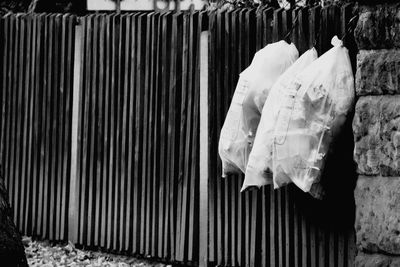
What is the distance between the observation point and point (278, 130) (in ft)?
17.4


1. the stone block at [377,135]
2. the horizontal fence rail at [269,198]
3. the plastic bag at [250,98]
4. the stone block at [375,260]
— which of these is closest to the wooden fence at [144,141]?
the horizontal fence rail at [269,198]

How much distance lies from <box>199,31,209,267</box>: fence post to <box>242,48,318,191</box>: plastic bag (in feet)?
4.22

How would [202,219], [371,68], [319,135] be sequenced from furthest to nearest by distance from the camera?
[202,219] < [319,135] < [371,68]

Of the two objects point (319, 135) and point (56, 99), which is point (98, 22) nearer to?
point (56, 99)

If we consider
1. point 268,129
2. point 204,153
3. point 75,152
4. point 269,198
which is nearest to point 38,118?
point 75,152

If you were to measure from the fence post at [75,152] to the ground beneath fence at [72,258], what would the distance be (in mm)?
157

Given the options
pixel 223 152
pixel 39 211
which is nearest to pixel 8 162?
pixel 39 211

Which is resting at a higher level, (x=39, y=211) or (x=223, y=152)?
(x=223, y=152)

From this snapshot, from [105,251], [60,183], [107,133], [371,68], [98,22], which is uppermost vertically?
[98,22]

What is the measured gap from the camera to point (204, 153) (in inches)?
271

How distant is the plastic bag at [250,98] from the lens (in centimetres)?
579

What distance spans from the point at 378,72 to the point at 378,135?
0.36m

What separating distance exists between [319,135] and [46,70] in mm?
3903

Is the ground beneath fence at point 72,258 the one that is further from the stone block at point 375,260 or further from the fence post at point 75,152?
the stone block at point 375,260
